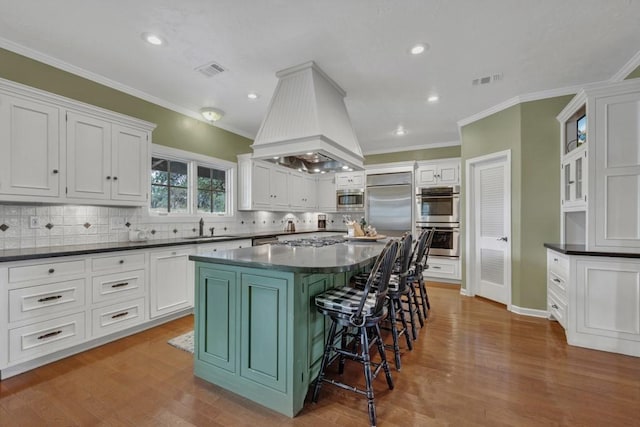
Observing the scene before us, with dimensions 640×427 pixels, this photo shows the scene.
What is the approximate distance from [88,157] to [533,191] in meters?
5.05

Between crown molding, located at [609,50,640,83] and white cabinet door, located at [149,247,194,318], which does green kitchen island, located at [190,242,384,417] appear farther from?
crown molding, located at [609,50,640,83]

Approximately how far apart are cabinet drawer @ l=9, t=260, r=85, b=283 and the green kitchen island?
1.25 meters

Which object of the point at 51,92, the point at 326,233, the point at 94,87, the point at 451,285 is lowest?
the point at 451,285

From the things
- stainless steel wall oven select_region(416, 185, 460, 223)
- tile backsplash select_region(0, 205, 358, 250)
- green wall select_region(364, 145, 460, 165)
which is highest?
green wall select_region(364, 145, 460, 165)

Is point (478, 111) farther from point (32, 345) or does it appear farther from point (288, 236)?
point (32, 345)

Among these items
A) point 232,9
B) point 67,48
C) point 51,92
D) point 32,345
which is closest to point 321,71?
point 232,9

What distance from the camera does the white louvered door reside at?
12.7 ft

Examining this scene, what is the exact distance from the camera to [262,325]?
1859mm

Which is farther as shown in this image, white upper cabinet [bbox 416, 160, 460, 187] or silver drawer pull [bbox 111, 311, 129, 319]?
white upper cabinet [bbox 416, 160, 460, 187]

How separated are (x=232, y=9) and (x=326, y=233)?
491 cm

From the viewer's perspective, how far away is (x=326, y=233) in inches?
257

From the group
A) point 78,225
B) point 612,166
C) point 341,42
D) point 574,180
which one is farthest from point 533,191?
point 78,225

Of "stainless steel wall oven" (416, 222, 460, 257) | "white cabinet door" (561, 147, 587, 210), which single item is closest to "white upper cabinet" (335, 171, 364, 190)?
"stainless steel wall oven" (416, 222, 460, 257)

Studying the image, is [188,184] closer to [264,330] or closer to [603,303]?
[264,330]
